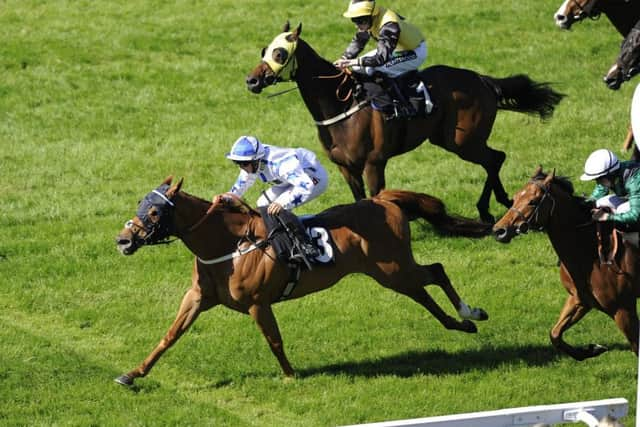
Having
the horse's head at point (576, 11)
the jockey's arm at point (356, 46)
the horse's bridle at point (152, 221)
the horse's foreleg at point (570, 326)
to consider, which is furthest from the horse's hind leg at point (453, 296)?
the horse's head at point (576, 11)

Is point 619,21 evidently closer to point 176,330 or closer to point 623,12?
point 623,12

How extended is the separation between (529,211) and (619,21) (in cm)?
392

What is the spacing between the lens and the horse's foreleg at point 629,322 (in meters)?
10.9

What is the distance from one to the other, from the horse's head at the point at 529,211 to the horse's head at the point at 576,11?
12.0 ft

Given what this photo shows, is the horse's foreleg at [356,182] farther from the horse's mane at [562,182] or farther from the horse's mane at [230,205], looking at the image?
the horse's mane at [562,182]

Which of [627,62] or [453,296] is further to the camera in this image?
[627,62]

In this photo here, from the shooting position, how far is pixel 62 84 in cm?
2044

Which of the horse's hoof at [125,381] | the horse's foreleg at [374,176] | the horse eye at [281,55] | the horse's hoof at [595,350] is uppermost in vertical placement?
the horse eye at [281,55]

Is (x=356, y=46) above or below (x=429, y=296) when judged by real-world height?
above

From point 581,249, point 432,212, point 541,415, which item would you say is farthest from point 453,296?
point 541,415

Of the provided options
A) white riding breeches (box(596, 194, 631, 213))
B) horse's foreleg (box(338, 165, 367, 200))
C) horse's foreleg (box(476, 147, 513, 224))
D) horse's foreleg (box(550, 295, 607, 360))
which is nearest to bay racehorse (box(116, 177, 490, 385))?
horse's foreleg (box(550, 295, 607, 360))

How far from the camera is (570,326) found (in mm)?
11438

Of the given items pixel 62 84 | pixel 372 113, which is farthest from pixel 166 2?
pixel 372 113

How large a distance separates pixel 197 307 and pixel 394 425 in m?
4.29
